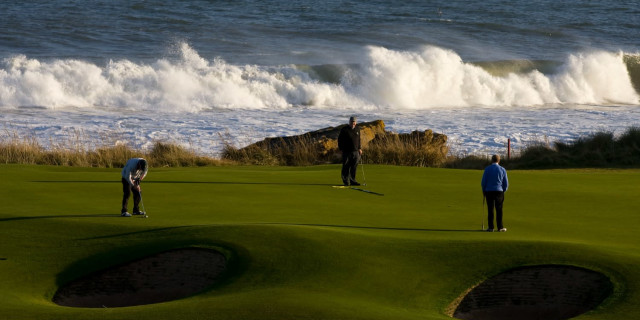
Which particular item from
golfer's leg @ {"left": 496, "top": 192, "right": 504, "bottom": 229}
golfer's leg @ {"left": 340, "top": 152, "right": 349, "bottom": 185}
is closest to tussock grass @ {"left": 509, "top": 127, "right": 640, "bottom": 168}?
golfer's leg @ {"left": 340, "top": 152, "right": 349, "bottom": 185}

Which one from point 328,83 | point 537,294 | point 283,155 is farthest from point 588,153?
Result: point 537,294

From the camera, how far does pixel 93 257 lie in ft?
52.0

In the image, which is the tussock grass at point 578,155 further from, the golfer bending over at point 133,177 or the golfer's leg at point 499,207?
the golfer bending over at point 133,177

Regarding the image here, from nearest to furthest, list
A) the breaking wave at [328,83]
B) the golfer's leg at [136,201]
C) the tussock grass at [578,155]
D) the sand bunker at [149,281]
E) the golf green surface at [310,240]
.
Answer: the golf green surface at [310,240] < the sand bunker at [149,281] < the golfer's leg at [136,201] < the tussock grass at [578,155] < the breaking wave at [328,83]

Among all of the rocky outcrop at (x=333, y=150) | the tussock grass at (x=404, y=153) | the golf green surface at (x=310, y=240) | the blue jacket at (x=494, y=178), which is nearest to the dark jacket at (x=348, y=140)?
the golf green surface at (x=310, y=240)

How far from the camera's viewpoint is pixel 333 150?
34781mm

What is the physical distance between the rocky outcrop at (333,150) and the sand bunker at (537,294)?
18911 millimetres

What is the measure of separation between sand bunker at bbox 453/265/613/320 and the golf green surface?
18 centimetres

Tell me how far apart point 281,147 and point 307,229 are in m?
18.2

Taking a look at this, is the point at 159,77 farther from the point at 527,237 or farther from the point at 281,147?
the point at 527,237

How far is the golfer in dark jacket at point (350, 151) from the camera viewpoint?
78.7 ft

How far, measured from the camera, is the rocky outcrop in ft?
111

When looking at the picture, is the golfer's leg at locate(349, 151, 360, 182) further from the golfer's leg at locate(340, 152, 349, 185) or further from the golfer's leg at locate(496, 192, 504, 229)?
the golfer's leg at locate(496, 192, 504, 229)

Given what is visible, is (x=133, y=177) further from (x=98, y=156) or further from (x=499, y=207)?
(x=98, y=156)
